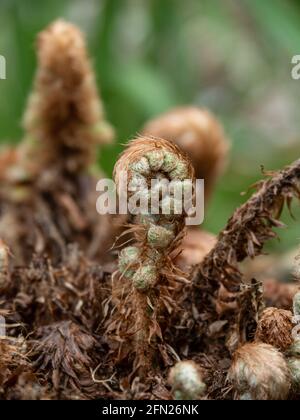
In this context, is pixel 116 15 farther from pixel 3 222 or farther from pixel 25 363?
pixel 25 363

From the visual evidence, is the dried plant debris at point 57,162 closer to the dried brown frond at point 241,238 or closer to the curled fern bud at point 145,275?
the dried brown frond at point 241,238

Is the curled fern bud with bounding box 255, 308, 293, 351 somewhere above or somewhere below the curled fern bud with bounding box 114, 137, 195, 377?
below

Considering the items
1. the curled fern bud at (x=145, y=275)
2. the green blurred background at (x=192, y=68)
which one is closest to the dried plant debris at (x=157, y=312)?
the curled fern bud at (x=145, y=275)

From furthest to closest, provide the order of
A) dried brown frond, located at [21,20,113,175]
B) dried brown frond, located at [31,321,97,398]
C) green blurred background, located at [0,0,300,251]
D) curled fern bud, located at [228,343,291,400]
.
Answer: green blurred background, located at [0,0,300,251]
dried brown frond, located at [21,20,113,175]
dried brown frond, located at [31,321,97,398]
curled fern bud, located at [228,343,291,400]

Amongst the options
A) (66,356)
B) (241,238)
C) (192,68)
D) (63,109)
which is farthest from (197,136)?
(192,68)

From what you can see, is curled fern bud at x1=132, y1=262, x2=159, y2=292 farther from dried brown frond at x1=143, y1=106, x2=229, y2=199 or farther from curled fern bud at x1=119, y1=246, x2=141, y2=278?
dried brown frond at x1=143, y1=106, x2=229, y2=199

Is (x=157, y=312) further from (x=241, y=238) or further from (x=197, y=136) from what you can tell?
(x=197, y=136)

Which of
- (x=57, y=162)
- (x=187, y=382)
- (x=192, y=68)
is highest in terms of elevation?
(x=192, y=68)

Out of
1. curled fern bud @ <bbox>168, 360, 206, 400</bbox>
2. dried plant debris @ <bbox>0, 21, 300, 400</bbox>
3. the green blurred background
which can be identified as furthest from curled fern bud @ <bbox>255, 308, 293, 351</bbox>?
the green blurred background
